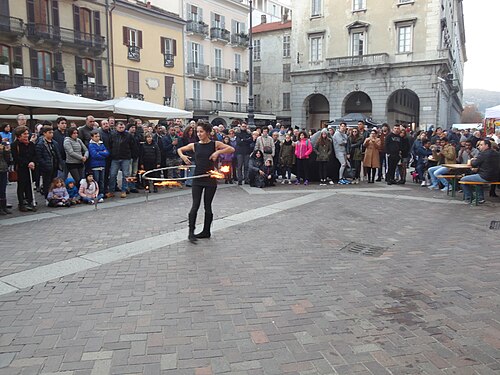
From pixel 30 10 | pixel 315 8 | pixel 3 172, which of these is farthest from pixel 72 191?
pixel 315 8

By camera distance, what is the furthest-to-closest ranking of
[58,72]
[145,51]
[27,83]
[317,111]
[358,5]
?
[317,111] < [358,5] < [145,51] < [58,72] < [27,83]

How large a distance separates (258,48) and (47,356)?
167ft

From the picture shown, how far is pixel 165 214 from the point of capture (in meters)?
9.05

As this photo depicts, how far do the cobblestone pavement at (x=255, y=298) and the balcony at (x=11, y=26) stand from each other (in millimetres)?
21680

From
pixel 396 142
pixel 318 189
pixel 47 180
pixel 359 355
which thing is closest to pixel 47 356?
pixel 359 355

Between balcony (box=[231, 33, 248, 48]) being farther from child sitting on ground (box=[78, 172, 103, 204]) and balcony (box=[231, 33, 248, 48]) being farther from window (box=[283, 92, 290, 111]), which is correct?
child sitting on ground (box=[78, 172, 103, 204])

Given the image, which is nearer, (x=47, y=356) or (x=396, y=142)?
(x=47, y=356)

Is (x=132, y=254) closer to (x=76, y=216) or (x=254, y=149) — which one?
(x=76, y=216)

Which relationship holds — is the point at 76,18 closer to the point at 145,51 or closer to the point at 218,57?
the point at 145,51

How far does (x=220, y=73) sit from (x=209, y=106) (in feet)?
12.1

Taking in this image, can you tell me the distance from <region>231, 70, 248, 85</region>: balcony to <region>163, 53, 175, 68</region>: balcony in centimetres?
847

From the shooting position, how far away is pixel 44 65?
27.5 meters

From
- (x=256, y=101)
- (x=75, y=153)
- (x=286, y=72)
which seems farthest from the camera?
(x=256, y=101)

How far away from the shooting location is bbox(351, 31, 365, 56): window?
38.9 m
